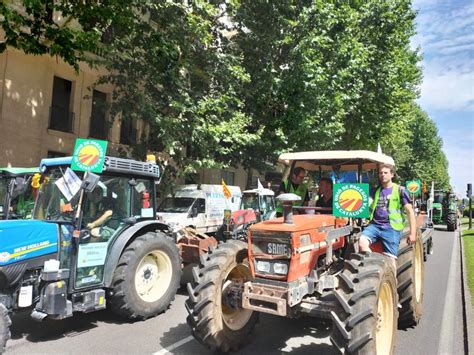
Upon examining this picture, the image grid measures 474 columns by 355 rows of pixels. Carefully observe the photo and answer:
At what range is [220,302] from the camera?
4.54 metres

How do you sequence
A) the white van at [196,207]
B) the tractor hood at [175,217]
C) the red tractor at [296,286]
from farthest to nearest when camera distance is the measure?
the white van at [196,207] < the tractor hood at [175,217] < the red tractor at [296,286]

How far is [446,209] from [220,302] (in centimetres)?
2486

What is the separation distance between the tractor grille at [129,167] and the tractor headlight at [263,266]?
2.68 metres

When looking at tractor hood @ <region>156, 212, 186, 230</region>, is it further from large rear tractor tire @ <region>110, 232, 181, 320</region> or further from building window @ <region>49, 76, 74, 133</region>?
building window @ <region>49, 76, 74, 133</region>

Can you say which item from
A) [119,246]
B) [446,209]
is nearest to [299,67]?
[119,246]

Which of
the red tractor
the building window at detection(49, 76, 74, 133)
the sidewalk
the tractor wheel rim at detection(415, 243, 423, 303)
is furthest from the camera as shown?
the building window at detection(49, 76, 74, 133)

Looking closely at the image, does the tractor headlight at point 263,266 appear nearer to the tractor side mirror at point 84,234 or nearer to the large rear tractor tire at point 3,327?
the tractor side mirror at point 84,234

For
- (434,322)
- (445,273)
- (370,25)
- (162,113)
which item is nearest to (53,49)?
(162,113)

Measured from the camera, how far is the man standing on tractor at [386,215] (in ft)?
17.5

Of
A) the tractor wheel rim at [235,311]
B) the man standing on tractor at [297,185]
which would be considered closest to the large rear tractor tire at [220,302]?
the tractor wheel rim at [235,311]

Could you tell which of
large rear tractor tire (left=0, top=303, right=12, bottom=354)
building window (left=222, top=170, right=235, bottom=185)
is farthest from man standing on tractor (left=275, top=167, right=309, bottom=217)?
building window (left=222, top=170, right=235, bottom=185)

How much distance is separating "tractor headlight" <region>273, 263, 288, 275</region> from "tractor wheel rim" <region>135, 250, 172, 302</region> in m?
2.61

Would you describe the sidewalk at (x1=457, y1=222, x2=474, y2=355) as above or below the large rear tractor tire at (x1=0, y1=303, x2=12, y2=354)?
below

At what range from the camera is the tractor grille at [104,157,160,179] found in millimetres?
5836
